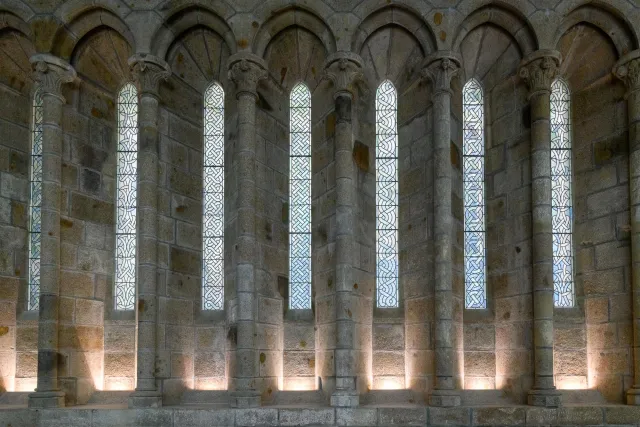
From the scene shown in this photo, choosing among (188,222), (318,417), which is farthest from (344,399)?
(188,222)

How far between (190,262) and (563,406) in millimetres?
6074

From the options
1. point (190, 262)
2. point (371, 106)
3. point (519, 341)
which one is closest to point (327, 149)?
point (371, 106)

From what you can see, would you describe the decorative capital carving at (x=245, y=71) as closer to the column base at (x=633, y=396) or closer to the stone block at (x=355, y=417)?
the stone block at (x=355, y=417)

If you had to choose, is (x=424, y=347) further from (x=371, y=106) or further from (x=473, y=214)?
(x=371, y=106)

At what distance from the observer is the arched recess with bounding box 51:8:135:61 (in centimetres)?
949

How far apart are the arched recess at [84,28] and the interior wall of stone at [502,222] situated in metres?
5.50

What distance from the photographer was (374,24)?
974 cm

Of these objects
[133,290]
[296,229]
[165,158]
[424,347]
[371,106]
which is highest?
[371,106]

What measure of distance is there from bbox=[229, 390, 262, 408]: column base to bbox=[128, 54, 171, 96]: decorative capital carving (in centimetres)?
475

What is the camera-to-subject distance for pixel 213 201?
10.0 metres

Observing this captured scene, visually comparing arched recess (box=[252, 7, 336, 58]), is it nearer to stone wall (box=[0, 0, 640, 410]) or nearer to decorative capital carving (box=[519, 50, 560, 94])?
stone wall (box=[0, 0, 640, 410])

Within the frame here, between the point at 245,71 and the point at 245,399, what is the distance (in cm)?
495

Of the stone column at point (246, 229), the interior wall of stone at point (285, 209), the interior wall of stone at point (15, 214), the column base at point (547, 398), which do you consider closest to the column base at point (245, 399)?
the stone column at point (246, 229)

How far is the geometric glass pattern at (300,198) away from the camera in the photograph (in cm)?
979
